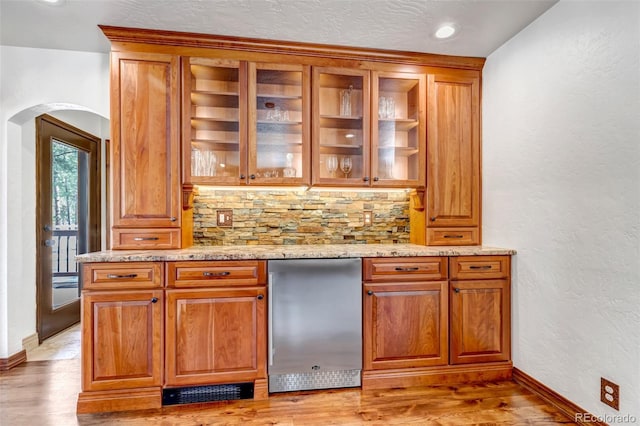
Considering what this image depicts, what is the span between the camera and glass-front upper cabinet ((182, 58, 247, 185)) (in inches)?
95.5

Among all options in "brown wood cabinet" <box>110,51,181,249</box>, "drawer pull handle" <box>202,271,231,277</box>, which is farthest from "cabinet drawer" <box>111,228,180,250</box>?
"drawer pull handle" <box>202,271,231,277</box>

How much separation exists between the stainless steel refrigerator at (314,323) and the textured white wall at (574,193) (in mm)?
1181

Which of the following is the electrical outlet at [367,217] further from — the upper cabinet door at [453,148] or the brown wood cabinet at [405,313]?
the brown wood cabinet at [405,313]

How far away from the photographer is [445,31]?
7.63 feet

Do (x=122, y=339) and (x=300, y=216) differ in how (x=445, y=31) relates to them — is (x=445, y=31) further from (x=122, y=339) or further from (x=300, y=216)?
(x=122, y=339)

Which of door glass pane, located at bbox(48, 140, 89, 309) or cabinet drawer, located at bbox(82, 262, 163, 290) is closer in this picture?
cabinet drawer, located at bbox(82, 262, 163, 290)

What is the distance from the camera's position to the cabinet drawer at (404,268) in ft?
7.56

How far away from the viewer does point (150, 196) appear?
239 cm

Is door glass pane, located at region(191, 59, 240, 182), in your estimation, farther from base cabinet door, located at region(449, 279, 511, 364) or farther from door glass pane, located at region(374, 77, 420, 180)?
base cabinet door, located at region(449, 279, 511, 364)

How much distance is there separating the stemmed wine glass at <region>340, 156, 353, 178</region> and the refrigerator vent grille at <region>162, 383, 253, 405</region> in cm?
163

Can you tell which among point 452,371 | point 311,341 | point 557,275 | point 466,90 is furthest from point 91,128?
point 557,275

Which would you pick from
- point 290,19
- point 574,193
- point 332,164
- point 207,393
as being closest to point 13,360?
point 207,393

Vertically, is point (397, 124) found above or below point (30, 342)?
above

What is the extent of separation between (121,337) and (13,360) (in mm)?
1339
